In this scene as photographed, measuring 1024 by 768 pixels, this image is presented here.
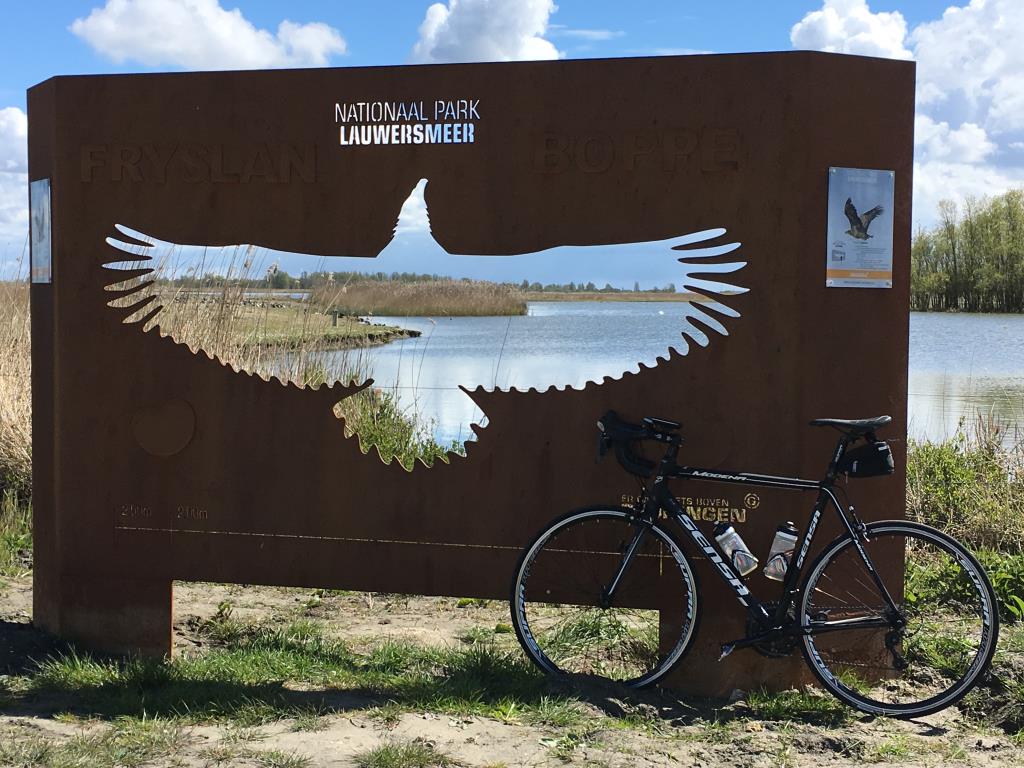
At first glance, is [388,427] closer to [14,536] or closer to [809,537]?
[14,536]

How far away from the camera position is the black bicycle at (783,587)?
4262mm

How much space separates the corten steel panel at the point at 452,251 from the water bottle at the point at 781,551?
22 cm

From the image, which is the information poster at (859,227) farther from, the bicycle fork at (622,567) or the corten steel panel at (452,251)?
the bicycle fork at (622,567)

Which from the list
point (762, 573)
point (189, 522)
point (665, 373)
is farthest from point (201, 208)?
point (762, 573)

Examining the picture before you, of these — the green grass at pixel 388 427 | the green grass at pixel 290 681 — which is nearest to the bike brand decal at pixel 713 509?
the green grass at pixel 290 681

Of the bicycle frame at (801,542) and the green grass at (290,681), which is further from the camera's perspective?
the bicycle frame at (801,542)

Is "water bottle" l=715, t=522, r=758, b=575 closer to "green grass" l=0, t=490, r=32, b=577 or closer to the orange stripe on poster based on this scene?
the orange stripe on poster

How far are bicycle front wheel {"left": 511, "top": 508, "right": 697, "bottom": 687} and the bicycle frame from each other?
0.30ft

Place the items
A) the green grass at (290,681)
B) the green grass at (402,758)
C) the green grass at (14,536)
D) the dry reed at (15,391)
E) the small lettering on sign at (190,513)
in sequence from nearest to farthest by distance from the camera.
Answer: the green grass at (402,758) < the green grass at (290,681) < the small lettering on sign at (190,513) < the green grass at (14,536) < the dry reed at (15,391)

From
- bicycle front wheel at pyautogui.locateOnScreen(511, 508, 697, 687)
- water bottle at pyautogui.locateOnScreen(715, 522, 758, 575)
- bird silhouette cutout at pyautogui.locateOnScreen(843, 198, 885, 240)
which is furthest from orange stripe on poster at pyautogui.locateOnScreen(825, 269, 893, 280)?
bicycle front wheel at pyautogui.locateOnScreen(511, 508, 697, 687)

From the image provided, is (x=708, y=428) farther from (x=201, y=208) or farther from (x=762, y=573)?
(x=201, y=208)

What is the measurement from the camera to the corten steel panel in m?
4.48

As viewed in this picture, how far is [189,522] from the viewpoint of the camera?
5008mm

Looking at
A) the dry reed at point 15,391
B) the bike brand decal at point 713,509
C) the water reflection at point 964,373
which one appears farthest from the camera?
the water reflection at point 964,373
